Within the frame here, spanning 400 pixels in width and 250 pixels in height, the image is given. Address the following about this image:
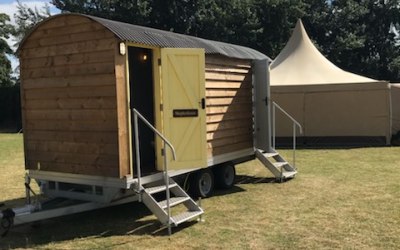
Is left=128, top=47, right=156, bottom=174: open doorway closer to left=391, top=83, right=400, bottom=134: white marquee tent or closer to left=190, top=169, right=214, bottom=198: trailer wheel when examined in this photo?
left=190, top=169, right=214, bottom=198: trailer wheel

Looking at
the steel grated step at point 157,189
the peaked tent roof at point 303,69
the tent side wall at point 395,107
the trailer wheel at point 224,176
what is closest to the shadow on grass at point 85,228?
the steel grated step at point 157,189

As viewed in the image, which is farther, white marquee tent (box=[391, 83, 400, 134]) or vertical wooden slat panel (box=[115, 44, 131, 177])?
white marquee tent (box=[391, 83, 400, 134])

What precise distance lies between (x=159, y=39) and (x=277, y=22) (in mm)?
28097

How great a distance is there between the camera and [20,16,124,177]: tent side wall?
22.0 ft

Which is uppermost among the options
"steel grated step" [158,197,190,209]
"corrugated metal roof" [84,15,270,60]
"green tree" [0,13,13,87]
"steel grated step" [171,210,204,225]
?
"green tree" [0,13,13,87]

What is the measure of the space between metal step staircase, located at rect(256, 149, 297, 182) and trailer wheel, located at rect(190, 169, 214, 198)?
5.45 feet

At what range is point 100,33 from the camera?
264 inches

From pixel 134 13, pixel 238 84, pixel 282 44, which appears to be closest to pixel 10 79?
pixel 134 13

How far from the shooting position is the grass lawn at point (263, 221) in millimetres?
6082

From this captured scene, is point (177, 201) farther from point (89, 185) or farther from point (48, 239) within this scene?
point (48, 239)

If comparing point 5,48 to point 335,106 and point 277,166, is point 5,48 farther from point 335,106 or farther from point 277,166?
point 277,166

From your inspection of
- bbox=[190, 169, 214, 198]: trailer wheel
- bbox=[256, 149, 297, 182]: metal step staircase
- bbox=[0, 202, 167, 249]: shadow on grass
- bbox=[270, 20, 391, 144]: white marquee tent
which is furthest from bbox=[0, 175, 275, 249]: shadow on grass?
bbox=[270, 20, 391, 144]: white marquee tent

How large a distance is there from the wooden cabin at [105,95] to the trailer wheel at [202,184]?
30 centimetres

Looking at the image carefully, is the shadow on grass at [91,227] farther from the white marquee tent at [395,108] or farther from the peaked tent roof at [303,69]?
the white marquee tent at [395,108]
